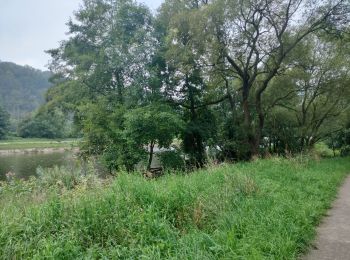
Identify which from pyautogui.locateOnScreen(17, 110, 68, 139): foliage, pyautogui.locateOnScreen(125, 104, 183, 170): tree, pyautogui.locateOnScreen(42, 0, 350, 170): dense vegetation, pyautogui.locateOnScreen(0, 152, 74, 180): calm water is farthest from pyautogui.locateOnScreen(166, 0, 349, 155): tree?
pyautogui.locateOnScreen(17, 110, 68, 139): foliage

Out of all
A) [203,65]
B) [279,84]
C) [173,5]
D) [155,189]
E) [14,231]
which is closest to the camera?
[14,231]

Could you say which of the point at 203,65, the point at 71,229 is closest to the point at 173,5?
the point at 203,65

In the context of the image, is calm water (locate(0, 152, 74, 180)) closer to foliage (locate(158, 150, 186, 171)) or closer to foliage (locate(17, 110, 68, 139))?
foliage (locate(158, 150, 186, 171))

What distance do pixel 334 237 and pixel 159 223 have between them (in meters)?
2.79

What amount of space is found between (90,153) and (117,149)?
2.90 meters

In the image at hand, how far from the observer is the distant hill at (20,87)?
13075 cm

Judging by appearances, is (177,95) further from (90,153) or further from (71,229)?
(71,229)

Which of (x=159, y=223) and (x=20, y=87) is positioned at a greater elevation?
(x=20, y=87)

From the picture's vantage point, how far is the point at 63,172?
40.1 feet

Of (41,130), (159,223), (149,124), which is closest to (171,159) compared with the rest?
(149,124)

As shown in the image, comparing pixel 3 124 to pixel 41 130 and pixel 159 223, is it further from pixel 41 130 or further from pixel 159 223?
pixel 159 223

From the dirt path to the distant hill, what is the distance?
431 feet

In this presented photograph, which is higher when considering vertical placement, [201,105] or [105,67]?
[105,67]

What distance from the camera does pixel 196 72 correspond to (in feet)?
60.1
